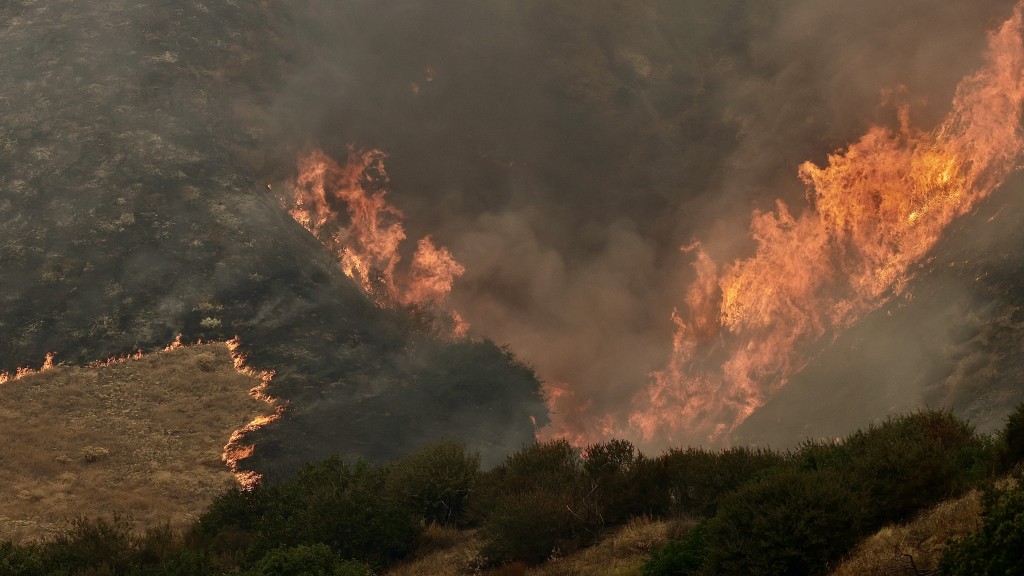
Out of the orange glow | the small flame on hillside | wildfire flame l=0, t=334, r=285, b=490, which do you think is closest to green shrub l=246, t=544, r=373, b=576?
the orange glow

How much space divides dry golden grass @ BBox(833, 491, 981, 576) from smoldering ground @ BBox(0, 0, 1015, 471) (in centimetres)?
3017

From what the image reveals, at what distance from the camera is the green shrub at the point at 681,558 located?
15.9m

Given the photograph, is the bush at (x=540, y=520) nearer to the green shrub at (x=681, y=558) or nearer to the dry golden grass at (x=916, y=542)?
the green shrub at (x=681, y=558)

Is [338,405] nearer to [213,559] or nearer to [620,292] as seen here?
[620,292]

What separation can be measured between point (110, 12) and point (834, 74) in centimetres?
5244

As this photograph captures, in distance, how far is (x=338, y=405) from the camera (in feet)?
169

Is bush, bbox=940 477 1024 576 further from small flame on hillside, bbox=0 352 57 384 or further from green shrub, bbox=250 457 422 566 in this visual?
small flame on hillside, bbox=0 352 57 384

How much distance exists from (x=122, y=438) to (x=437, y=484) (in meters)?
24.5

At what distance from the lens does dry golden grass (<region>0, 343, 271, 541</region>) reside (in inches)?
1474

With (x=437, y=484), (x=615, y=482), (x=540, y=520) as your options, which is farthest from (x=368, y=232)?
(x=540, y=520)

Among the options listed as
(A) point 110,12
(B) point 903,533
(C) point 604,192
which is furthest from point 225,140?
(B) point 903,533

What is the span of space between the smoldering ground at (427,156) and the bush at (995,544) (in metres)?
33.4

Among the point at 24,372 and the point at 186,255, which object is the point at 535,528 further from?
the point at 186,255

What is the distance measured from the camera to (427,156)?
64.8m
